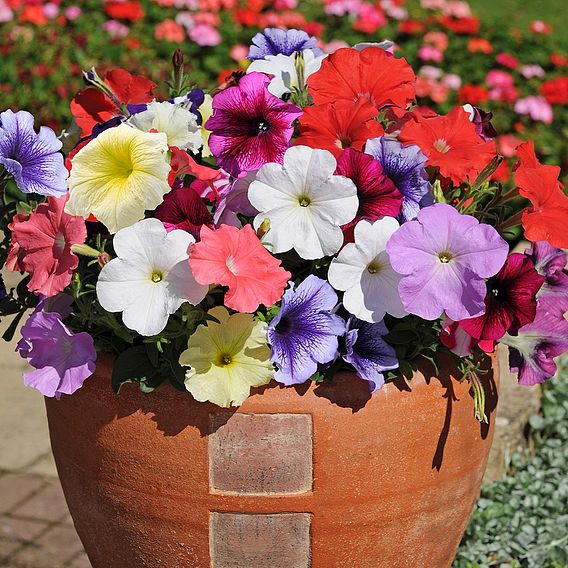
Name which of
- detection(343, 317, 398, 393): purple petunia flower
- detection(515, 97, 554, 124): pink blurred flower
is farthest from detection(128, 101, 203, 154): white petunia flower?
detection(515, 97, 554, 124): pink blurred flower

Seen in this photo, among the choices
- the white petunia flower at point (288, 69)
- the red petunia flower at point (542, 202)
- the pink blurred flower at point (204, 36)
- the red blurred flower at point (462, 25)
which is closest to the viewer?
the red petunia flower at point (542, 202)

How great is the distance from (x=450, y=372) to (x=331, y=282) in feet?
1.08

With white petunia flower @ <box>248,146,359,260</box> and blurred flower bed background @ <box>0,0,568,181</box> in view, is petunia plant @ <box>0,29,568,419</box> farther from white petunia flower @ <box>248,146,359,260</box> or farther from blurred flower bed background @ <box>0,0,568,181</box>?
blurred flower bed background @ <box>0,0,568,181</box>

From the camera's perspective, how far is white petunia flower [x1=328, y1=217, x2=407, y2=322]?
5.42 ft

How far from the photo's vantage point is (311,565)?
1843 millimetres

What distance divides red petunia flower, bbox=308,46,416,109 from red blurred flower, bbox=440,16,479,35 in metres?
4.56

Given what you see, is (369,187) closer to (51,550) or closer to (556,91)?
(51,550)

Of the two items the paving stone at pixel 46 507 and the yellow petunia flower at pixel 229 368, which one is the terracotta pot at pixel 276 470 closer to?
the yellow petunia flower at pixel 229 368

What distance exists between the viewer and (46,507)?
3.10 metres

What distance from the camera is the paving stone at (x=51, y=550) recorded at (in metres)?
2.83

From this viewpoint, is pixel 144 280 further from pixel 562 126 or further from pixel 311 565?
pixel 562 126

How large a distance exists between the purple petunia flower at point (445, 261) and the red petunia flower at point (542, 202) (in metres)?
0.09

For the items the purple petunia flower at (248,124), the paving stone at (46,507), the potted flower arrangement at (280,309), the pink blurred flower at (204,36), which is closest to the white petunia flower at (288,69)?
the potted flower arrangement at (280,309)

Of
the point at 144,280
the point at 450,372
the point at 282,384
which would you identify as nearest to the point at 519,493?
the point at 450,372
